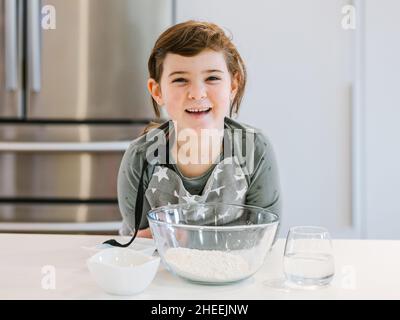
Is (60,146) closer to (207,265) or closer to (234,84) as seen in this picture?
(234,84)

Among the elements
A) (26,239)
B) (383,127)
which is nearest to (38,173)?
(26,239)

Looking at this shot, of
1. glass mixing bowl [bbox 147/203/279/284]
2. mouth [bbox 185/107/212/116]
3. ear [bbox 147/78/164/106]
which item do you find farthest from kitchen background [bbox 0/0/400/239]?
glass mixing bowl [bbox 147/203/279/284]

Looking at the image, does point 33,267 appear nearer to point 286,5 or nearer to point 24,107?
point 24,107

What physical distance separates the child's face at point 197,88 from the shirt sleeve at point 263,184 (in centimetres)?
13

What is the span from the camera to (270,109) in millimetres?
2371

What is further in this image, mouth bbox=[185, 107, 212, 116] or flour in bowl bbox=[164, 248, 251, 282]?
mouth bbox=[185, 107, 212, 116]

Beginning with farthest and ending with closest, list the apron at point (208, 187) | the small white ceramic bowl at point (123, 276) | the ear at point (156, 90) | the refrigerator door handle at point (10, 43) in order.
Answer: the refrigerator door handle at point (10, 43), the ear at point (156, 90), the apron at point (208, 187), the small white ceramic bowl at point (123, 276)

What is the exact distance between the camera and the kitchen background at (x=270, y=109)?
2.18m

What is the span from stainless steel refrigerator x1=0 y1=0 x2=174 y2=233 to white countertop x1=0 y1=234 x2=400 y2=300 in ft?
3.12

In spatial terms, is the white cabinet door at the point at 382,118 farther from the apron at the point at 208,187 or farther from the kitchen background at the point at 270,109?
the apron at the point at 208,187

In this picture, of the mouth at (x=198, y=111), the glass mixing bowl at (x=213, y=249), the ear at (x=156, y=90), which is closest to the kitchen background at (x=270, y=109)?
the ear at (x=156, y=90)

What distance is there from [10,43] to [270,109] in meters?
1.05

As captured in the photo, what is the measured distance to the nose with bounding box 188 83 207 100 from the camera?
1.49 meters

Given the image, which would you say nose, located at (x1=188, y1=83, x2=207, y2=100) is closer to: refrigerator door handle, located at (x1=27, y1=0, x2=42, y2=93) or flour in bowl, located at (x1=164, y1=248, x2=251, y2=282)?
flour in bowl, located at (x1=164, y1=248, x2=251, y2=282)
